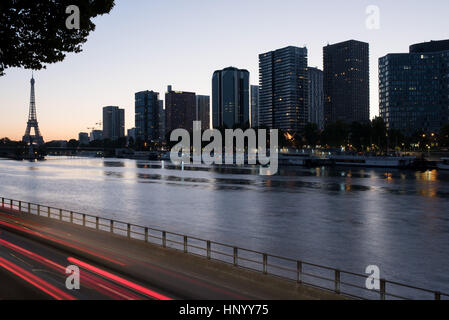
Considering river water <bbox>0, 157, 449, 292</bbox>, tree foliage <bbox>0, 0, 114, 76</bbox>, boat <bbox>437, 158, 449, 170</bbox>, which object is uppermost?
tree foliage <bbox>0, 0, 114, 76</bbox>

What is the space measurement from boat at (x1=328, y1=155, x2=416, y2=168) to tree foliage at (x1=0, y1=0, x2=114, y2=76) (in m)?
151

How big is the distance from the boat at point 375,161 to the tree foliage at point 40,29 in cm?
15098

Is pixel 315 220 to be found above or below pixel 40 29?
below

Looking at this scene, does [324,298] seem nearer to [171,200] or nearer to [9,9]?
[9,9]

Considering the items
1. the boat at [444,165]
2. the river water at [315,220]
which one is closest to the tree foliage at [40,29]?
the river water at [315,220]

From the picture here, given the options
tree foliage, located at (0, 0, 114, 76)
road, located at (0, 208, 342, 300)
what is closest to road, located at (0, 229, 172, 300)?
road, located at (0, 208, 342, 300)

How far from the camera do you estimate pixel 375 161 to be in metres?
162

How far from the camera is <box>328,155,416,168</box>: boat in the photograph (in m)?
154

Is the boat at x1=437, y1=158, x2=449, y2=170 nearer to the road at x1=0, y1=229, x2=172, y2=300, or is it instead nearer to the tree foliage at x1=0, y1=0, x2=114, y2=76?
the tree foliage at x1=0, y1=0, x2=114, y2=76

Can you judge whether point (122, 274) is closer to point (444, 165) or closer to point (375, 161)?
point (444, 165)

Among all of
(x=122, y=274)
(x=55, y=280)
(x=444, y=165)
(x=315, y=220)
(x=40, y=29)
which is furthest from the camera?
(x=444, y=165)

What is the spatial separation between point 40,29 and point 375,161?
159218 millimetres

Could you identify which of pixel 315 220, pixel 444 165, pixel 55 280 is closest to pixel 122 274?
pixel 55 280
